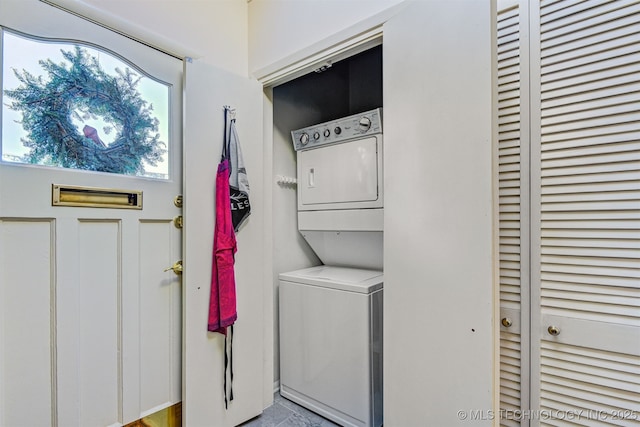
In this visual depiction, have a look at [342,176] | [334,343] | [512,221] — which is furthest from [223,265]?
[512,221]

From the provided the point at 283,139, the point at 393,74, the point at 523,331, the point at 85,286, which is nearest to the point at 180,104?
the point at 283,139

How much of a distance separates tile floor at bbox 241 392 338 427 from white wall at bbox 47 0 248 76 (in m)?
2.24

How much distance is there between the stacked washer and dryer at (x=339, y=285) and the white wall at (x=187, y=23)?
71 centimetres

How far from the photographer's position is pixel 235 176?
5.67 feet

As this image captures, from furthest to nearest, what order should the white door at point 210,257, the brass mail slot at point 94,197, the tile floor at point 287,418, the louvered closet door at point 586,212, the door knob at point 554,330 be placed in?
the tile floor at point 287,418 → the white door at point 210,257 → the brass mail slot at point 94,197 → the door knob at point 554,330 → the louvered closet door at point 586,212

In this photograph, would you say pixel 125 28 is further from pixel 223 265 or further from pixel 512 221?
pixel 512 221

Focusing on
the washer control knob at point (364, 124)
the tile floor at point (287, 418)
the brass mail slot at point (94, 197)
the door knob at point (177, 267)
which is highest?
the washer control knob at point (364, 124)

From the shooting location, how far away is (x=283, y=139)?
233cm

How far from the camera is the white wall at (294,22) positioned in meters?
1.48

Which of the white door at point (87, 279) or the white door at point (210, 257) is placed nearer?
the white door at point (87, 279)

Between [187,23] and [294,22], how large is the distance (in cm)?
62

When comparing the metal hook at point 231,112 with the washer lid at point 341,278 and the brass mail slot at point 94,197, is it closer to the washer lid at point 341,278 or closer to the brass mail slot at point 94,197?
the brass mail slot at point 94,197

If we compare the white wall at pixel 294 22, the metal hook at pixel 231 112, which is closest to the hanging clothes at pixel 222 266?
the metal hook at pixel 231 112

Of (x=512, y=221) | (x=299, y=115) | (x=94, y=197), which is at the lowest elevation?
(x=512, y=221)
